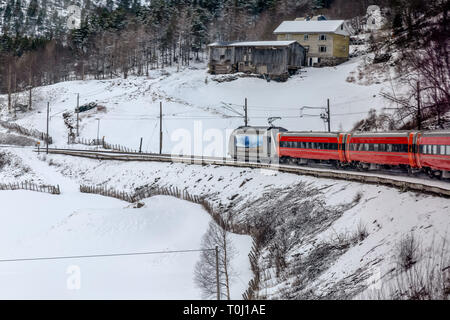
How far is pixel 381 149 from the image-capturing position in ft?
109

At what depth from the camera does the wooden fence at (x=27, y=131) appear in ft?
272

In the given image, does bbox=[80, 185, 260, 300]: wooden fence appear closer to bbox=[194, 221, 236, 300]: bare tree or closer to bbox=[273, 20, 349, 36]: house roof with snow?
bbox=[194, 221, 236, 300]: bare tree

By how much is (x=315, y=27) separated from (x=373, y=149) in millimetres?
59014

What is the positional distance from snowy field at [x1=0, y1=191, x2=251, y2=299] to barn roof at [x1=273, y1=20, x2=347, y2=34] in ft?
172

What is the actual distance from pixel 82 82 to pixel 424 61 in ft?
300

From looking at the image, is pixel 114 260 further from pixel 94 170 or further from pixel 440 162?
pixel 94 170

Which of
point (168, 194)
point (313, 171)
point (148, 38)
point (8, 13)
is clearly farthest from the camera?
point (8, 13)

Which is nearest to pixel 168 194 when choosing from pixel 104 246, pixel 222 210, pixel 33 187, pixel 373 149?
pixel 222 210

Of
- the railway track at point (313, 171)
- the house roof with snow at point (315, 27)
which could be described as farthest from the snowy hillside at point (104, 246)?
the house roof with snow at point (315, 27)

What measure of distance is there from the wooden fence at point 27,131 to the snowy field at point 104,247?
118 feet

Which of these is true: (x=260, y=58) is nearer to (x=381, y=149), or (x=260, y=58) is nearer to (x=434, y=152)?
(x=381, y=149)

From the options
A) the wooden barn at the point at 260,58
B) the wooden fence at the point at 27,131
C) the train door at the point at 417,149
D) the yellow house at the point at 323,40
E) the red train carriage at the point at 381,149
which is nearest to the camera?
the train door at the point at 417,149

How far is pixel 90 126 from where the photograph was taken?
3248 inches

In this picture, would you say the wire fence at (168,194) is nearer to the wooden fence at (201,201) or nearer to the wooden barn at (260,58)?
the wooden fence at (201,201)
